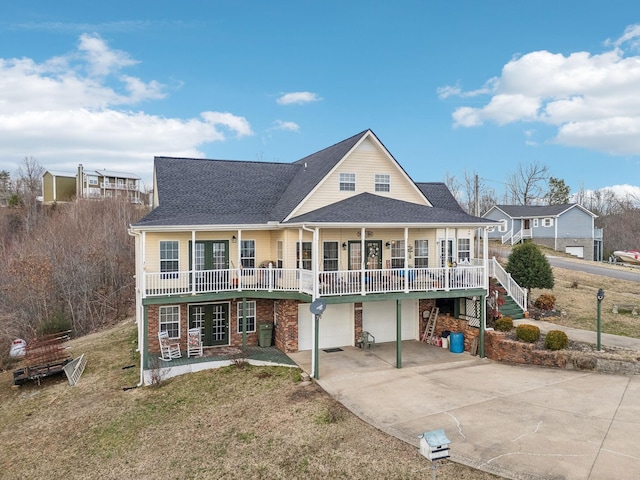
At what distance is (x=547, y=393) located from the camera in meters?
12.2

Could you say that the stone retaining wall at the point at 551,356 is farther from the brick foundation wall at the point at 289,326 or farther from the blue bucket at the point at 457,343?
the brick foundation wall at the point at 289,326

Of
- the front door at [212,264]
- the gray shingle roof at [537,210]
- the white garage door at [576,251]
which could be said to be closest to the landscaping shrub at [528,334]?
the front door at [212,264]

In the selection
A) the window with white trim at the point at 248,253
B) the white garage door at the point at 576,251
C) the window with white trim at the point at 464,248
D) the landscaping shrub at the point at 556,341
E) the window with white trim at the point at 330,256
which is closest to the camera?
the landscaping shrub at the point at 556,341

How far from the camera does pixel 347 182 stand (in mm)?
18797

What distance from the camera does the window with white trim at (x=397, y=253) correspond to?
1897 cm

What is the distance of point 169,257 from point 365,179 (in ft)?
29.8

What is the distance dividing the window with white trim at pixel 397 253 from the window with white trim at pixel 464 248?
4.61 m

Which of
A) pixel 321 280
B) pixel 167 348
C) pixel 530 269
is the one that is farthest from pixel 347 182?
pixel 530 269

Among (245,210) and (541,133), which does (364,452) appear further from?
(541,133)

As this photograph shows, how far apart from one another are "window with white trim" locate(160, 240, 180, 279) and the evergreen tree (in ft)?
54.2

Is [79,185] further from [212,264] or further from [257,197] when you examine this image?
[212,264]

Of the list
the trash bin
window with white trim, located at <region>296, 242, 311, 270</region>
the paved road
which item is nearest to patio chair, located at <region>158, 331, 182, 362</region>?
the trash bin

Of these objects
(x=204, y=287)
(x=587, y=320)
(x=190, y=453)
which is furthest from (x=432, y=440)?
(x=587, y=320)

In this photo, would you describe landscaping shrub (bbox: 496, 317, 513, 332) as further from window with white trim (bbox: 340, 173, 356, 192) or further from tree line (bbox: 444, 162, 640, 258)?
tree line (bbox: 444, 162, 640, 258)
